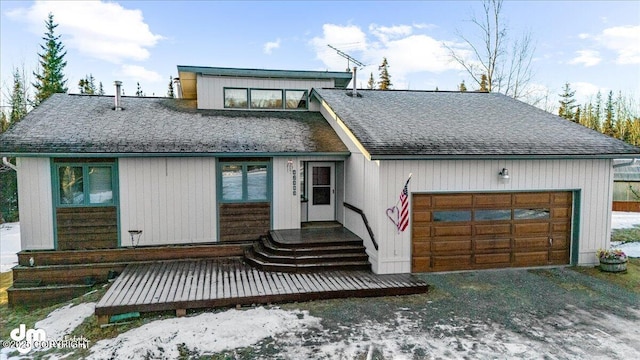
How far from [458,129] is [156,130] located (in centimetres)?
754

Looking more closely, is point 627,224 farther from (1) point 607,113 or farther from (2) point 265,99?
(1) point 607,113

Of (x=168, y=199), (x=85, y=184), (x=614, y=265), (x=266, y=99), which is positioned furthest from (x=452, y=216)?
(x=85, y=184)

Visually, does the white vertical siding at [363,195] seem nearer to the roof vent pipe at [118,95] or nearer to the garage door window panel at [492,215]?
the garage door window panel at [492,215]

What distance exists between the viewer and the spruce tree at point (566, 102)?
3694cm

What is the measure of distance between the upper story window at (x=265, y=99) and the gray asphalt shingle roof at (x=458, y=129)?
84 cm

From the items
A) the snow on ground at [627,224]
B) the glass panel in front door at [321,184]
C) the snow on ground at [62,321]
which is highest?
the glass panel in front door at [321,184]

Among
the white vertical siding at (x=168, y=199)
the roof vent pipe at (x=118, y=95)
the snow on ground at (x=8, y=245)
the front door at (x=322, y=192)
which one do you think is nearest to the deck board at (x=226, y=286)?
the white vertical siding at (x=168, y=199)

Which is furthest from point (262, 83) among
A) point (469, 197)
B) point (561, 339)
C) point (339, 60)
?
point (561, 339)

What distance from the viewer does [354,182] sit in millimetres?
9305

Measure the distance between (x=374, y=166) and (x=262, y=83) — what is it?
5.92 metres

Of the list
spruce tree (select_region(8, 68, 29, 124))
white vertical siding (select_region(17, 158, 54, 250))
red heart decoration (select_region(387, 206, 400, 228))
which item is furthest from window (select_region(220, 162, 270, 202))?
spruce tree (select_region(8, 68, 29, 124))

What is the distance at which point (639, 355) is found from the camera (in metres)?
4.81

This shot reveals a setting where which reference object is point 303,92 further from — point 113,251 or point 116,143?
point 113,251

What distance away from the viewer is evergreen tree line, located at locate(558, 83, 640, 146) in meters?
30.7
